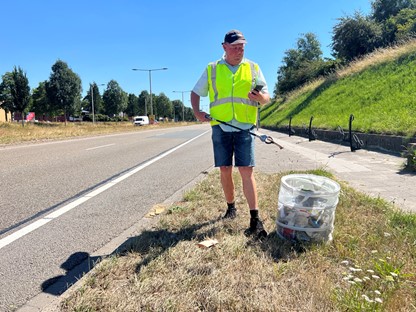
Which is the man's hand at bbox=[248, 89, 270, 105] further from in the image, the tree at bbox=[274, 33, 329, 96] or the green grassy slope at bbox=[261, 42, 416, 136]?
the tree at bbox=[274, 33, 329, 96]

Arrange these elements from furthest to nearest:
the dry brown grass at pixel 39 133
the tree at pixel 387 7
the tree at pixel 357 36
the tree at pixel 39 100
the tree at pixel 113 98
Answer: the tree at pixel 113 98 → the tree at pixel 39 100 → the tree at pixel 387 7 → the tree at pixel 357 36 → the dry brown grass at pixel 39 133

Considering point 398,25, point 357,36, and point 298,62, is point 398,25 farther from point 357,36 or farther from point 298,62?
point 298,62

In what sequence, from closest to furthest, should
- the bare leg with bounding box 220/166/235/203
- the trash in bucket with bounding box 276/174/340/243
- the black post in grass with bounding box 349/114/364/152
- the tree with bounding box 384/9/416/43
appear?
the trash in bucket with bounding box 276/174/340/243, the bare leg with bounding box 220/166/235/203, the black post in grass with bounding box 349/114/364/152, the tree with bounding box 384/9/416/43

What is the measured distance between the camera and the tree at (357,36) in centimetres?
2791

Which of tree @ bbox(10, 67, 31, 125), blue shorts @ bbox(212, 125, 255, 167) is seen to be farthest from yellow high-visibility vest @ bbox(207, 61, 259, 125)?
tree @ bbox(10, 67, 31, 125)

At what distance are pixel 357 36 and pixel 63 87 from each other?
42.5 metres

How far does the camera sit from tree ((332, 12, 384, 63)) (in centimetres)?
2791

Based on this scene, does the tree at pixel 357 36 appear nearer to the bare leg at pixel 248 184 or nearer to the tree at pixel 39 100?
the bare leg at pixel 248 184

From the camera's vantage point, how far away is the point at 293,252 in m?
2.77

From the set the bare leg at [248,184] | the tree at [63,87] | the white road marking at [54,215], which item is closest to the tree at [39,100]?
the tree at [63,87]

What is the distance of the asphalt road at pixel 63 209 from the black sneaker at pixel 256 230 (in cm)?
144

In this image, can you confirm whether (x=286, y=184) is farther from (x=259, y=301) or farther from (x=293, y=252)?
(x=259, y=301)

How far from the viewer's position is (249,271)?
2.47m

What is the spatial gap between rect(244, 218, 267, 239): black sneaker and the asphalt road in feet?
4.72
